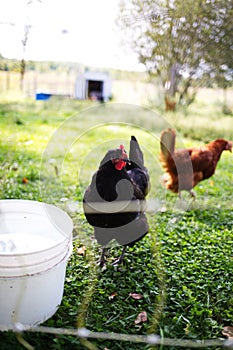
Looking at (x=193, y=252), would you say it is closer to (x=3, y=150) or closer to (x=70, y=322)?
(x=70, y=322)

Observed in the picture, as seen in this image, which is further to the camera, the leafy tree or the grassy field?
the leafy tree

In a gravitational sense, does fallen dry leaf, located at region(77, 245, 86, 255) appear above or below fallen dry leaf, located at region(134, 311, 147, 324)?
above

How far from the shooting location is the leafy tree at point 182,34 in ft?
10.4

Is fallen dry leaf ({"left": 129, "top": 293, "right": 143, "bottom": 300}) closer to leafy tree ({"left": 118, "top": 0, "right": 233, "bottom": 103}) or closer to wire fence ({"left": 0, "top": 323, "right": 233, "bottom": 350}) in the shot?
wire fence ({"left": 0, "top": 323, "right": 233, "bottom": 350})

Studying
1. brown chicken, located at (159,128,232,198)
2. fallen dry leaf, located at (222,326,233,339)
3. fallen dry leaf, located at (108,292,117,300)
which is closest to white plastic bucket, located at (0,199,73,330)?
fallen dry leaf, located at (108,292,117,300)

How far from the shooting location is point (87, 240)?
114 inches

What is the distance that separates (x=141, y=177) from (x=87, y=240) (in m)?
0.73

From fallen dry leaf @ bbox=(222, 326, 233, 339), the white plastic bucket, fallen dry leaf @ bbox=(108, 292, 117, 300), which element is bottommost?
fallen dry leaf @ bbox=(222, 326, 233, 339)

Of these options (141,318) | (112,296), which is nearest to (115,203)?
(112,296)

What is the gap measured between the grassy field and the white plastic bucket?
0.11m

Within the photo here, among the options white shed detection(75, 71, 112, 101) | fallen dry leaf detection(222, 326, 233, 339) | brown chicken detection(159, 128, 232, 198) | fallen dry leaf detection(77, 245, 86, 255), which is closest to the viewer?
fallen dry leaf detection(222, 326, 233, 339)

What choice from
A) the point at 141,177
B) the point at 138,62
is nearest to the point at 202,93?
the point at 138,62

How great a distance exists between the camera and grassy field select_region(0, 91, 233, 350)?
1.91 metres

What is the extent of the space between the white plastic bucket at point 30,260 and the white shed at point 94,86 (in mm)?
7721
